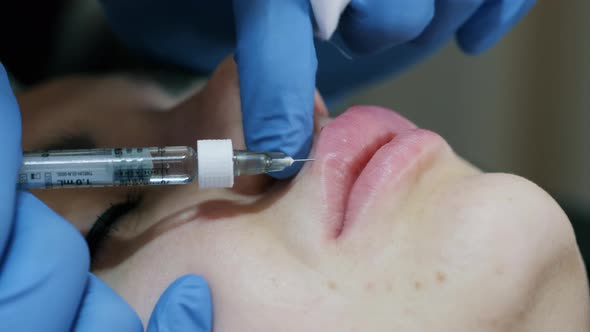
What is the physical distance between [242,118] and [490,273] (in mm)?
403

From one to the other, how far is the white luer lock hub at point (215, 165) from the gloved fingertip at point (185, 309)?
0.13 m

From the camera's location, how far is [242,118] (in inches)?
34.8

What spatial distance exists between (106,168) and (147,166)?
0.18 ft

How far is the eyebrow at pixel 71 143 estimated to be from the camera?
39.6 inches

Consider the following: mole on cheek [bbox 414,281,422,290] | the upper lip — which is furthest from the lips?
mole on cheek [bbox 414,281,422,290]

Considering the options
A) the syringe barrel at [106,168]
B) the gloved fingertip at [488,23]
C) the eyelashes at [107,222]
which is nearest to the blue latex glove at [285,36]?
the gloved fingertip at [488,23]

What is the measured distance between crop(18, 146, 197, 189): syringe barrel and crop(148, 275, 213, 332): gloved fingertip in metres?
0.15

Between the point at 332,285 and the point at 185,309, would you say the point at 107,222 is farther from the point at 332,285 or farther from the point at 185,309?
the point at 332,285

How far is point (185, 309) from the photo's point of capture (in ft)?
2.54

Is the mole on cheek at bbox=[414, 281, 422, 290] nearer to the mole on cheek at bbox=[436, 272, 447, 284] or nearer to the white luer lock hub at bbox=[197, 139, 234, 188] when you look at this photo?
the mole on cheek at bbox=[436, 272, 447, 284]

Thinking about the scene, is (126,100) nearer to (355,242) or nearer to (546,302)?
(355,242)

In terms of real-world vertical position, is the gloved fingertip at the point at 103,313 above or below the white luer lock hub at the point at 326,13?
below

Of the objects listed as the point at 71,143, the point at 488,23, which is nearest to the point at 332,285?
the point at 71,143

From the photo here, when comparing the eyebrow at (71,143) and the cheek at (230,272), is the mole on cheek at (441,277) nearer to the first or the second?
the cheek at (230,272)
